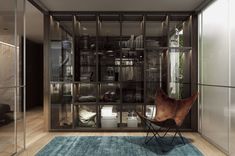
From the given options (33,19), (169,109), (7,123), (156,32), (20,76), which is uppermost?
(33,19)

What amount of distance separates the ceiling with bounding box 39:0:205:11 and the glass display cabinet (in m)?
0.30

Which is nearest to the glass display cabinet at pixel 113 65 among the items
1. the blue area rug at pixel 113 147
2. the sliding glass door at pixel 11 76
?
the blue area rug at pixel 113 147

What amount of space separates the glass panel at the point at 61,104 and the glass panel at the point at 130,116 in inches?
48.5

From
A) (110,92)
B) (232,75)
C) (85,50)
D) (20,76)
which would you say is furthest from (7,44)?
(232,75)

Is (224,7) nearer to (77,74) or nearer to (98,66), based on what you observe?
(98,66)

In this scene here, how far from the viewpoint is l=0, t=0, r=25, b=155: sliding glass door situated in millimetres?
4492

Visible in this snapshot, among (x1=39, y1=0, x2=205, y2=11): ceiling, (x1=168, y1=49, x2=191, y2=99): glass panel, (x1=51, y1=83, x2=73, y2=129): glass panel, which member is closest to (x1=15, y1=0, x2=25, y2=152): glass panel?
(x1=39, y1=0, x2=205, y2=11): ceiling

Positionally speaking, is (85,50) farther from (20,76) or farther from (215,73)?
(215,73)

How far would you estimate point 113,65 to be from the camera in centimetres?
660

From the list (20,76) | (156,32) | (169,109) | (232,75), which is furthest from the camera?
(156,32)

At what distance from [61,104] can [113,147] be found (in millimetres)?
2107

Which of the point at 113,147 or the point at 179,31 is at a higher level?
the point at 179,31

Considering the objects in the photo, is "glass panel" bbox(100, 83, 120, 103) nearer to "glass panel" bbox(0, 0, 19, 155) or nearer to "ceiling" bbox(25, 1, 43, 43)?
"ceiling" bbox(25, 1, 43, 43)

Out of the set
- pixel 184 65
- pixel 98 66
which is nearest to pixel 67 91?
pixel 98 66
